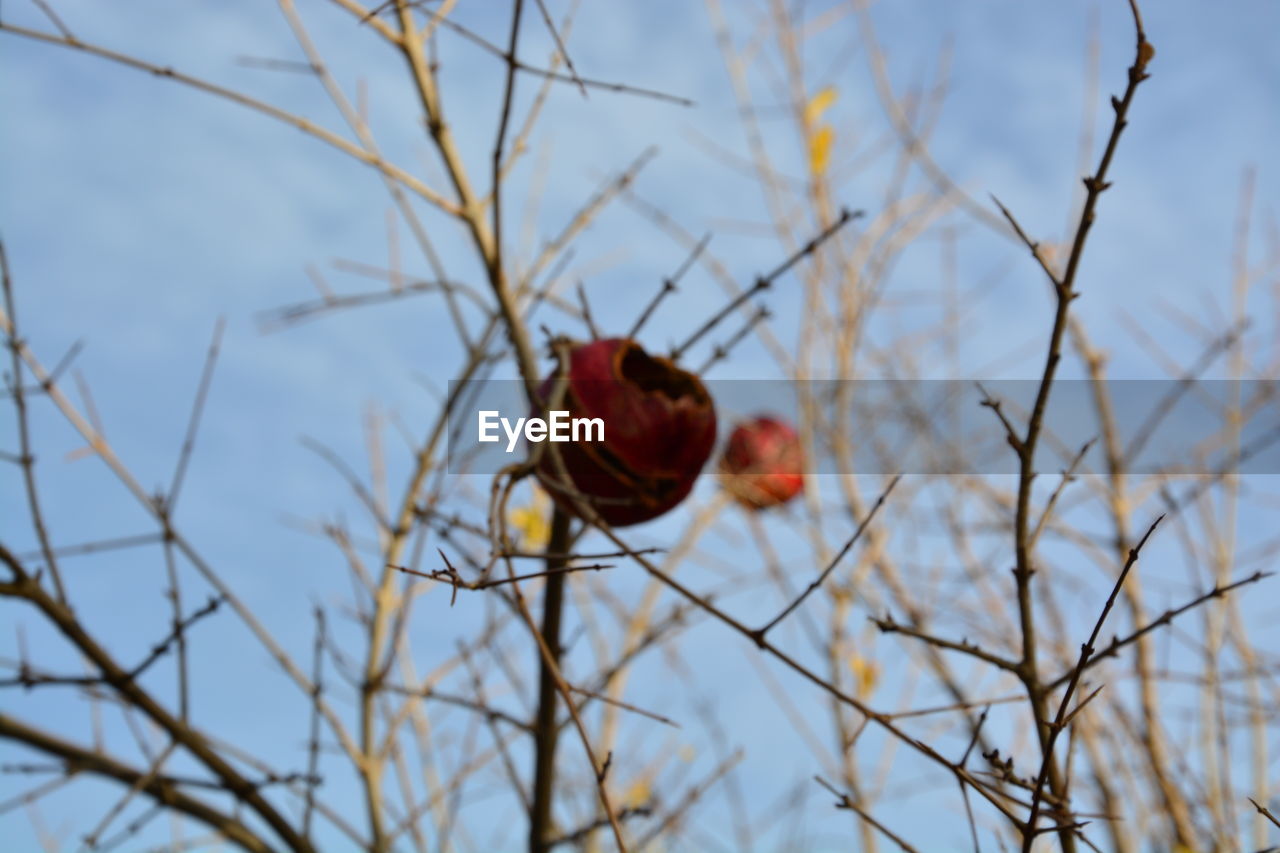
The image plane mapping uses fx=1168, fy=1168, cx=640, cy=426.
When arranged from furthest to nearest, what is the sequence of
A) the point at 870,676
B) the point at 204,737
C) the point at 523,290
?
the point at 870,676 → the point at 523,290 → the point at 204,737

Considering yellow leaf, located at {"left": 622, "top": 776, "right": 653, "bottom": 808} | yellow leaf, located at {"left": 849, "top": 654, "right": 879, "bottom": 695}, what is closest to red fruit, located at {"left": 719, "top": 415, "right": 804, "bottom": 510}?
yellow leaf, located at {"left": 849, "top": 654, "right": 879, "bottom": 695}

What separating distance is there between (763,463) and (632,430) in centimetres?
147

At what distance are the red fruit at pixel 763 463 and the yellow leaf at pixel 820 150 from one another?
0.75m

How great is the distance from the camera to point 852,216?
5.64 feet

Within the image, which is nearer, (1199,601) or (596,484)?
(1199,601)

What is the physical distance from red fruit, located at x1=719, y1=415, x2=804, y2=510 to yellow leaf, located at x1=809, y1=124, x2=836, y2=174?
0.75 m

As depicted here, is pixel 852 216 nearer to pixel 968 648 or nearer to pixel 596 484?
pixel 596 484

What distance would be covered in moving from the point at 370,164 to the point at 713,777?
1210 mm

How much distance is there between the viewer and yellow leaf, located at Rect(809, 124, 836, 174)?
3316 millimetres

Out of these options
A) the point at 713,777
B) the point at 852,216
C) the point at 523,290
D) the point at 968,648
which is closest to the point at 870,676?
the point at 713,777

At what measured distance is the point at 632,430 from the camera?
5.21 ft

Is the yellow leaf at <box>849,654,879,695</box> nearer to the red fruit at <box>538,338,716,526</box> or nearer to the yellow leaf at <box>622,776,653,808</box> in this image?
the yellow leaf at <box>622,776,653,808</box>

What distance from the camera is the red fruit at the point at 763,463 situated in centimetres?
301

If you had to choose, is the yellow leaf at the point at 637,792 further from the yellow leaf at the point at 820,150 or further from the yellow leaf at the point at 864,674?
the yellow leaf at the point at 820,150
